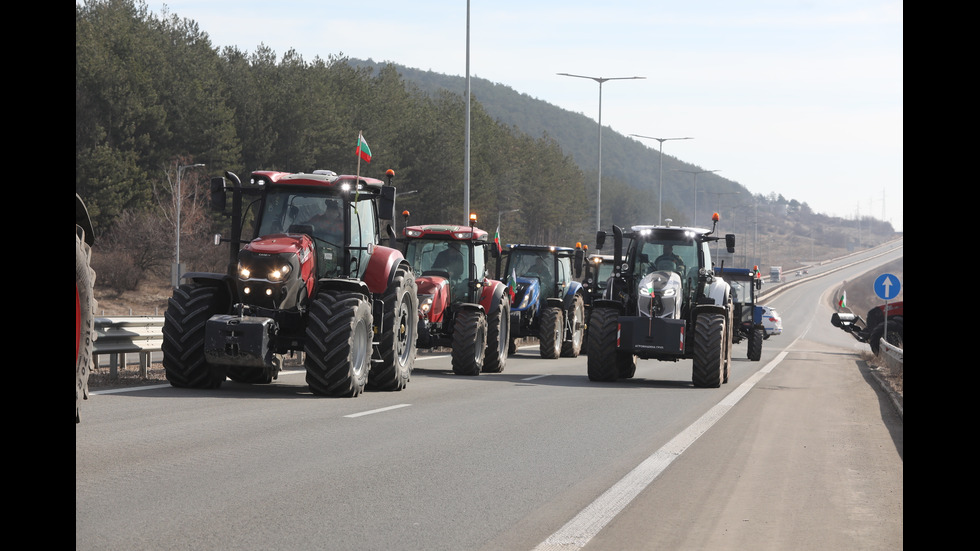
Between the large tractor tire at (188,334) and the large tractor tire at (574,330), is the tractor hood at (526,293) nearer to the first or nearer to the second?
the large tractor tire at (574,330)

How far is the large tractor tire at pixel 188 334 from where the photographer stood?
1416 centimetres

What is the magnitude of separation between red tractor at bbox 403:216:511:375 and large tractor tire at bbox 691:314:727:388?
391 cm

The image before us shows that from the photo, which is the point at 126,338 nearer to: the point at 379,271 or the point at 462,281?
the point at 379,271

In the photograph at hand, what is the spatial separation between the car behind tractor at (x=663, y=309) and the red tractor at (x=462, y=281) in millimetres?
2337

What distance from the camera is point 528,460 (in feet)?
32.1

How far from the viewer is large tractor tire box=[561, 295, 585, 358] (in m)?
30.2

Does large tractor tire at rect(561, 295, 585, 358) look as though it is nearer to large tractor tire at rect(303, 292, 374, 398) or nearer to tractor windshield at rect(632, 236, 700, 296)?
tractor windshield at rect(632, 236, 700, 296)

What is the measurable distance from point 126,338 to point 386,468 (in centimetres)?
787

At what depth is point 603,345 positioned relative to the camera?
19766 millimetres

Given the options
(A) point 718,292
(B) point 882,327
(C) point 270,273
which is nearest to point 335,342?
(C) point 270,273

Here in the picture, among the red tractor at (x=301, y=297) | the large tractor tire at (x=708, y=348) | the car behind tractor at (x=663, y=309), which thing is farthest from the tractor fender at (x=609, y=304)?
the red tractor at (x=301, y=297)

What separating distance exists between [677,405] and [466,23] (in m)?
24.9
